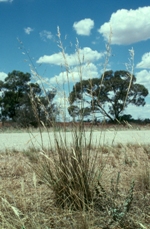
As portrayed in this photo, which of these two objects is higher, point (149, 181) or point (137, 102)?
point (137, 102)

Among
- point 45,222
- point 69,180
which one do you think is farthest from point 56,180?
point 45,222

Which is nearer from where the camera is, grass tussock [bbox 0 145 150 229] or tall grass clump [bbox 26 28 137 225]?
grass tussock [bbox 0 145 150 229]

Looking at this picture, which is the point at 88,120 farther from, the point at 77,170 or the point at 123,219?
the point at 123,219

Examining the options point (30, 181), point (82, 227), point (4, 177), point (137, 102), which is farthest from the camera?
point (137, 102)

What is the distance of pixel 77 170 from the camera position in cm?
211

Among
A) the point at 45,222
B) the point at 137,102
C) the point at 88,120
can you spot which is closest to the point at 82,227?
the point at 45,222

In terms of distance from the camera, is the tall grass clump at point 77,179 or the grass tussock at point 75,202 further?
the tall grass clump at point 77,179

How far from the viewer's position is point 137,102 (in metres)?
28.8

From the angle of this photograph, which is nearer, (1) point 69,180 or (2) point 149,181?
(1) point 69,180

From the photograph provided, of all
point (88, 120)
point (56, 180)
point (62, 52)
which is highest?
point (62, 52)

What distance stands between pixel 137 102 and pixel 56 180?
27.2m

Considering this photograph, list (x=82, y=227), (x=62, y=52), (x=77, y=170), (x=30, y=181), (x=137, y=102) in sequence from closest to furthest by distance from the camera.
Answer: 1. (x=82, y=227)
2. (x=77, y=170)
3. (x=62, y=52)
4. (x=30, y=181)
5. (x=137, y=102)

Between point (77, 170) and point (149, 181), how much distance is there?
66 centimetres

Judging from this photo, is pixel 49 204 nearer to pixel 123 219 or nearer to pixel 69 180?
pixel 69 180
